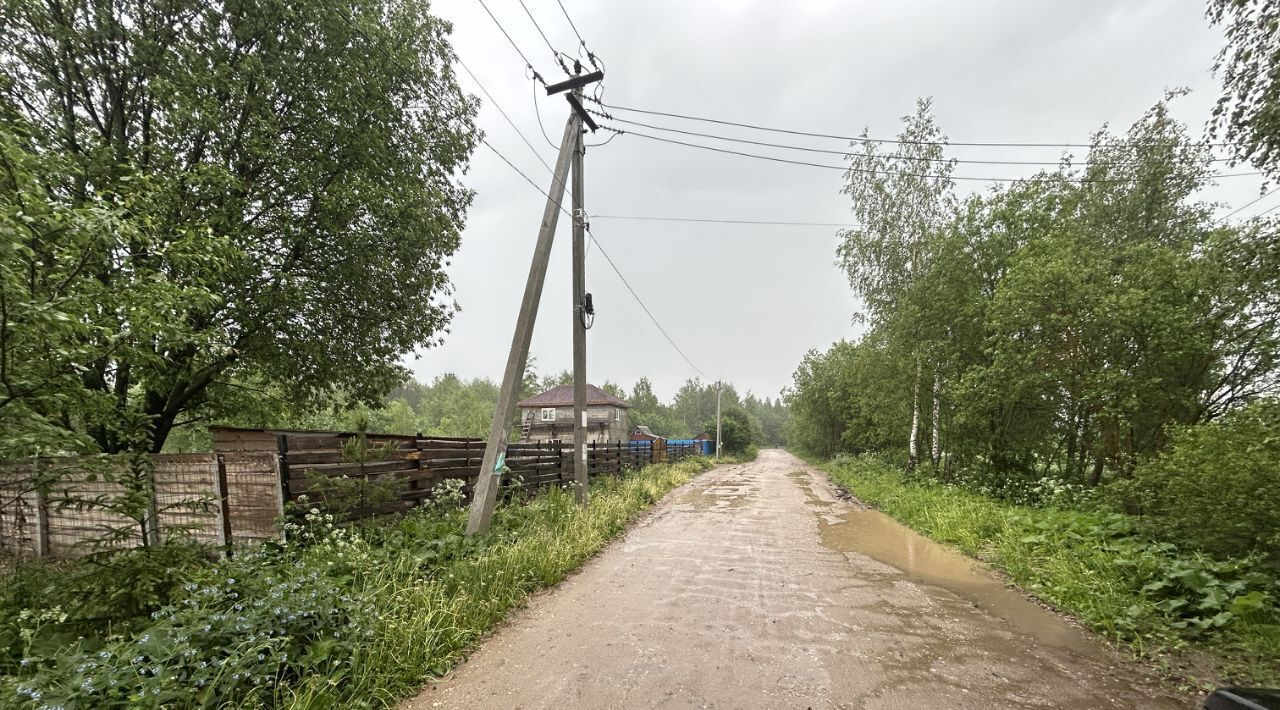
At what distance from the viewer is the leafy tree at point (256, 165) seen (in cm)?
638

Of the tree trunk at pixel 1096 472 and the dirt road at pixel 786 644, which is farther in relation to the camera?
the tree trunk at pixel 1096 472

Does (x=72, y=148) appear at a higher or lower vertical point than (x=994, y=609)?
higher

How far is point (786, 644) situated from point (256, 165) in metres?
10.1

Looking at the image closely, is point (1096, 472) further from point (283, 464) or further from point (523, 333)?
point (283, 464)

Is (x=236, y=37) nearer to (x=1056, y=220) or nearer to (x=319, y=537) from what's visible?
(x=319, y=537)

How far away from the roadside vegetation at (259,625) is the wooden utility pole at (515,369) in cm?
93

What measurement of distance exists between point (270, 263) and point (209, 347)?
5.24 ft

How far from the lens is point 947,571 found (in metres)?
6.13

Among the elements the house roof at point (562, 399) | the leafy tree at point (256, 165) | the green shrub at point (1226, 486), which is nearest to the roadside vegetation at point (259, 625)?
the leafy tree at point (256, 165)

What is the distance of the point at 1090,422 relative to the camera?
8.91m

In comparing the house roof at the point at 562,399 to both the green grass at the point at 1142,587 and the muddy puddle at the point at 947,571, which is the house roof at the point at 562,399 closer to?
the muddy puddle at the point at 947,571

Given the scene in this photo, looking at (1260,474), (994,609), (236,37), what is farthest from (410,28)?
(1260,474)

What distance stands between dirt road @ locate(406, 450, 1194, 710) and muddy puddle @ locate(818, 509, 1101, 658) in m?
0.03

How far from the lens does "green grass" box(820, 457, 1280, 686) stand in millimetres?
3484
